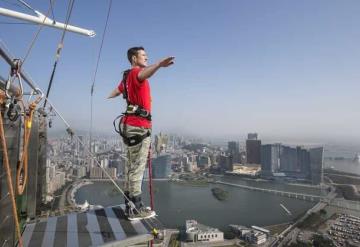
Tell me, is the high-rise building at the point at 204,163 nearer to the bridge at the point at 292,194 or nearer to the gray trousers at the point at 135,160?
the bridge at the point at 292,194

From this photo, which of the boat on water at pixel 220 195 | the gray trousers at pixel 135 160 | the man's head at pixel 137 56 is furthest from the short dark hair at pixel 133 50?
A: the boat on water at pixel 220 195

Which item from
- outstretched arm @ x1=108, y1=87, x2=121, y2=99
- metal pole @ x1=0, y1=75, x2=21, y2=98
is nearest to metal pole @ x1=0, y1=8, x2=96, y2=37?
outstretched arm @ x1=108, y1=87, x2=121, y2=99

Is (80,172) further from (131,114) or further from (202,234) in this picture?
(131,114)

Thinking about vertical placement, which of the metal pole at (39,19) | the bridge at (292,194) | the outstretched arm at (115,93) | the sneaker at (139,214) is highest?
the metal pole at (39,19)

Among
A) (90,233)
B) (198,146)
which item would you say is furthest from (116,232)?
(198,146)

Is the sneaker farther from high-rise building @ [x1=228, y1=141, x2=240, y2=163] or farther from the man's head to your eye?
high-rise building @ [x1=228, y1=141, x2=240, y2=163]

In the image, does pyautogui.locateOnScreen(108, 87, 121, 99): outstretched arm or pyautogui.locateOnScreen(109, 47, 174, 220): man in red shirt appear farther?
pyautogui.locateOnScreen(108, 87, 121, 99): outstretched arm

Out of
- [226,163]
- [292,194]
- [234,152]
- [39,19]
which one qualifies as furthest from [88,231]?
[234,152]
